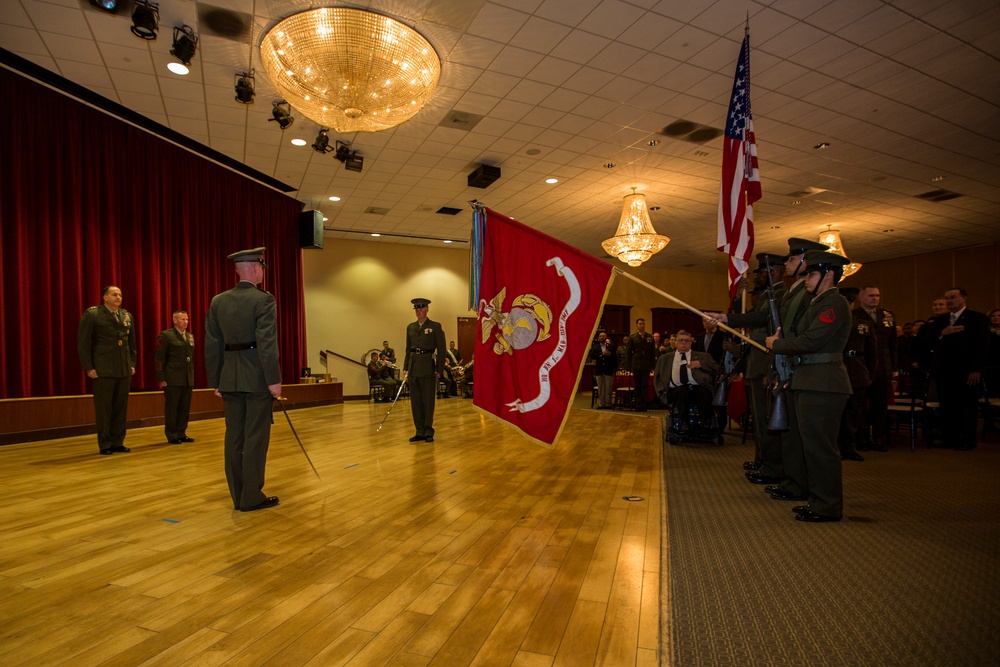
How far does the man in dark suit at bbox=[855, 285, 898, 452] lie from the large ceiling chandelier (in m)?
4.95

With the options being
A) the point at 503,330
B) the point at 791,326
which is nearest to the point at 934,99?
the point at 791,326

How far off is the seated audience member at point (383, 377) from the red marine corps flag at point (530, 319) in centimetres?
938

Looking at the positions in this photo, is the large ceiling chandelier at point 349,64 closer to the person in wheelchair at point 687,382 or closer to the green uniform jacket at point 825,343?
the person in wheelchair at point 687,382

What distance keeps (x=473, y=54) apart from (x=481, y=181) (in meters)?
3.34

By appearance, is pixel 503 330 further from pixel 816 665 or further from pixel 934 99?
pixel 934 99

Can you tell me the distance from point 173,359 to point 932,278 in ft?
64.6

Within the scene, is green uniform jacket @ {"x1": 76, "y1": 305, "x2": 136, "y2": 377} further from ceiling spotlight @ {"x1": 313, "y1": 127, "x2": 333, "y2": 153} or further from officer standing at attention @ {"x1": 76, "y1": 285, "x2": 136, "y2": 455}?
ceiling spotlight @ {"x1": 313, "y1": 127, "x2": 333, "y2": 153}

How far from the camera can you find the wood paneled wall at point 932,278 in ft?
45.5

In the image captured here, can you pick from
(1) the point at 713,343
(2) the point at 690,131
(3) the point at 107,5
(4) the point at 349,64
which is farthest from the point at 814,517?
(3) the point at 107,5

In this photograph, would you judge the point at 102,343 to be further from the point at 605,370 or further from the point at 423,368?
the point at 605,370

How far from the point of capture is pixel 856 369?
460 centimetres

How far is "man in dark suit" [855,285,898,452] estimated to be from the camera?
4.99 meters

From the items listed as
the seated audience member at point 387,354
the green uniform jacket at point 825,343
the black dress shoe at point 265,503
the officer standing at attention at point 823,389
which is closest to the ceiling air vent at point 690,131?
the officer standing at attention at point 823,389

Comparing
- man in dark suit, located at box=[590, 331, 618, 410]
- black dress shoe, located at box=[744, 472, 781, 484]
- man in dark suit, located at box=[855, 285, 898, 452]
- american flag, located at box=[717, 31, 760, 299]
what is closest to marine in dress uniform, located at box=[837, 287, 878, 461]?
man in dark suit, located at box=[855, 285, 898, 452]
